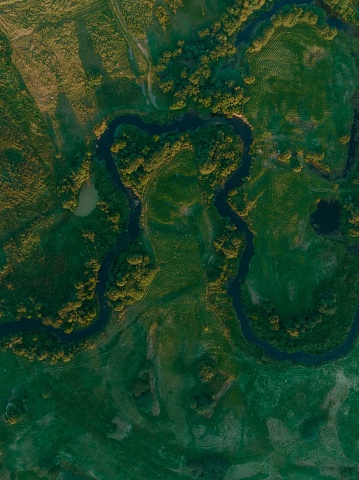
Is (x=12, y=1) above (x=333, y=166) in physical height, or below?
above

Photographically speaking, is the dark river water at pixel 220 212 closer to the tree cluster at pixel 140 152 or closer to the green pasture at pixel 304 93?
the tree cluster at pixel 140 152

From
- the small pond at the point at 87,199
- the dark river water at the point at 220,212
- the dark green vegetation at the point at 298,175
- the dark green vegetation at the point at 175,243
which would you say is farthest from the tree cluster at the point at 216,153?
the small pond at the point at 87,199

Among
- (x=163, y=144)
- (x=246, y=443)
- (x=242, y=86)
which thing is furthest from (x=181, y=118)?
(x=246, y=443)

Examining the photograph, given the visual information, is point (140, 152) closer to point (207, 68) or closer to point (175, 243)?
point (175, 243)

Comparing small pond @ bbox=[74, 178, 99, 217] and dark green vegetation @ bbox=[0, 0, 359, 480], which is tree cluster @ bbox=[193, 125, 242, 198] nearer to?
dark green vegetation @ bbox=[0, 0, 359, 480]

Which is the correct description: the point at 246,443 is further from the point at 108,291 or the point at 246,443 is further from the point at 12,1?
the point at 12,1

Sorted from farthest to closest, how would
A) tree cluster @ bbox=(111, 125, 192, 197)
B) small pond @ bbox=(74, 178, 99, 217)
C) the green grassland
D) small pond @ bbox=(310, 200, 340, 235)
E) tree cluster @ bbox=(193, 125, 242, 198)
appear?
small pond @ bbox=(310, 200, 340, 235) → small pond @ bbox=(74, 178, 99, 217) → tree cluster @ bbox=(193, 125, 242, 198) → tree cluster @ bbox=(111, 125, 192, 197) → the green grassland

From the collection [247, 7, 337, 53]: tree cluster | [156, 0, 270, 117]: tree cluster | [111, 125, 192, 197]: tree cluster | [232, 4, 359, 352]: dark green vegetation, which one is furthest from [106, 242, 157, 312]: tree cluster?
[247, 7, 337, 53]: tree cluster
